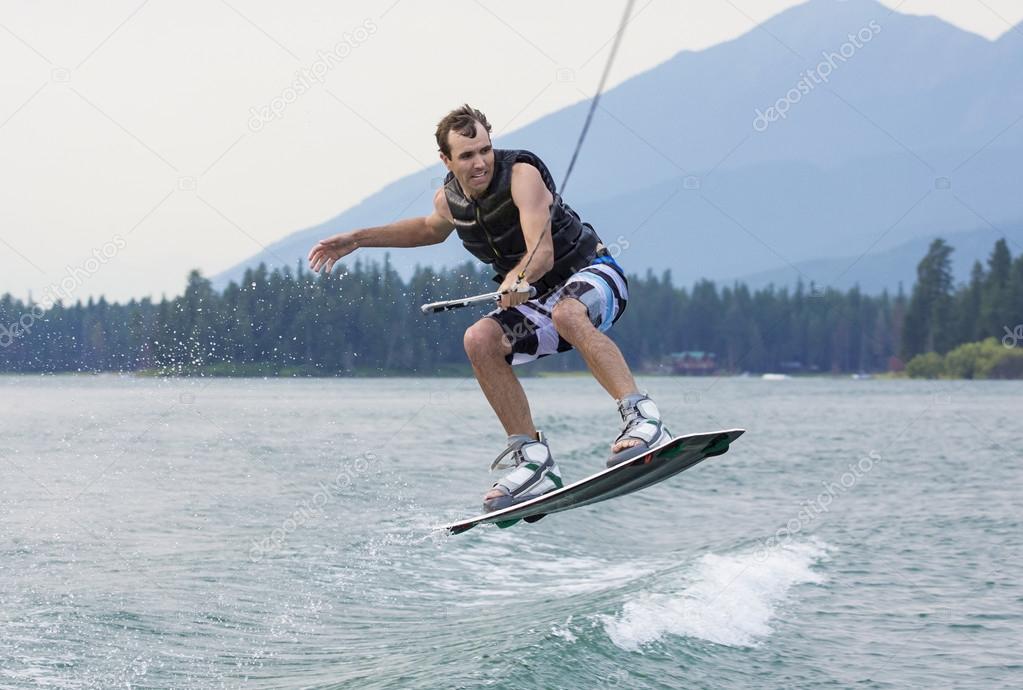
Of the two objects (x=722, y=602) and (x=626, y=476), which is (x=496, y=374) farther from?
(x=722, y=602)

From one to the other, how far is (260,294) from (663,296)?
137 metres

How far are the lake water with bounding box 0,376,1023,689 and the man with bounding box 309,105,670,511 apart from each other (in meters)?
4.96

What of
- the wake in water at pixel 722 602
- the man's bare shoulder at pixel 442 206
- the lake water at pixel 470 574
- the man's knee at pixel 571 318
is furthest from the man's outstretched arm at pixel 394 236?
the wake in water at pixel 722 602

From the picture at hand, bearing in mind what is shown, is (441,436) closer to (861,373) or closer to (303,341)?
(303,341)

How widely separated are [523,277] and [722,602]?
34.2 feet

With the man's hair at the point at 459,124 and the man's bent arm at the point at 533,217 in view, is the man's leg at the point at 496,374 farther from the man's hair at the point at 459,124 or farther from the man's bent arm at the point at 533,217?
the man's hair at the point at 459,124

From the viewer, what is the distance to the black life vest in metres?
7.65

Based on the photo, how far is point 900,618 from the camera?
1628cm

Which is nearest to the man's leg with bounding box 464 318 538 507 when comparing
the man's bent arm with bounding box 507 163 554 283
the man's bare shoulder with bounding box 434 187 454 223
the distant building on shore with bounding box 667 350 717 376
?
the man's bent arm with bounding box 507 163 554 283

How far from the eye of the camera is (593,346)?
755cm

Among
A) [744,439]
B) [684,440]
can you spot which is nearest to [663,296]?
[744,439]

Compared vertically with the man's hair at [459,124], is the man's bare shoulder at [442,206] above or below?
below

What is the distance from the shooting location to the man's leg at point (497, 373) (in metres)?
7.91

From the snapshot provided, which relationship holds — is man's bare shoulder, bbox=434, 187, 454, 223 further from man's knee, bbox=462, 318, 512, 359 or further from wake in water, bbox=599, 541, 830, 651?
wake in water, bbox=599, 541, 830, 651
